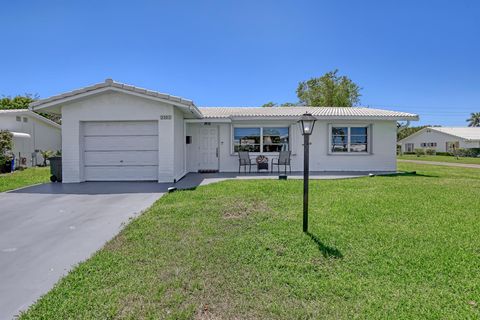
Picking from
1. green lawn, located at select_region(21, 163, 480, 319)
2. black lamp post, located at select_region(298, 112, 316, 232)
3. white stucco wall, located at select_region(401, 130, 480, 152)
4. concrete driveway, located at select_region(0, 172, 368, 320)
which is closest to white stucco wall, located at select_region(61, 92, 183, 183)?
concrete driveway, located at select_region(0, 172, 368, 320)

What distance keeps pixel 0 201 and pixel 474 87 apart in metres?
51.4

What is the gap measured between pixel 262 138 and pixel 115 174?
25.5ft

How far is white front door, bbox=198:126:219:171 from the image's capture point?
15.4 meters

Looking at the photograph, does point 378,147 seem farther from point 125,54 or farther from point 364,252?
point 125,54

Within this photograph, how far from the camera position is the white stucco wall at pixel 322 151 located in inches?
601

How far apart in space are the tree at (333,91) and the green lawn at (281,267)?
1438 inches

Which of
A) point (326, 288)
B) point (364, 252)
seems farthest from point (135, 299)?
point (364, 252)

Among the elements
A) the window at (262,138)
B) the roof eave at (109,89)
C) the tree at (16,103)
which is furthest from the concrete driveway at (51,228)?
the tree at (16,103)

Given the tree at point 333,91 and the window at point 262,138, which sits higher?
the tree at point 333,91

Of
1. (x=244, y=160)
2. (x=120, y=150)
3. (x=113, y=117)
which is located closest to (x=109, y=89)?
(x=113, y=117)

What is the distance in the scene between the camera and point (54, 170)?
11.8 meters

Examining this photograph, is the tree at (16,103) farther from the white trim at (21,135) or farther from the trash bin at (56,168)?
the trash bin at (56,168)

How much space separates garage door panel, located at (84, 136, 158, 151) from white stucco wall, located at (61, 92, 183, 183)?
17.7 inches

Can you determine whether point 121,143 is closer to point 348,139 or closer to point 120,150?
point 120,150
